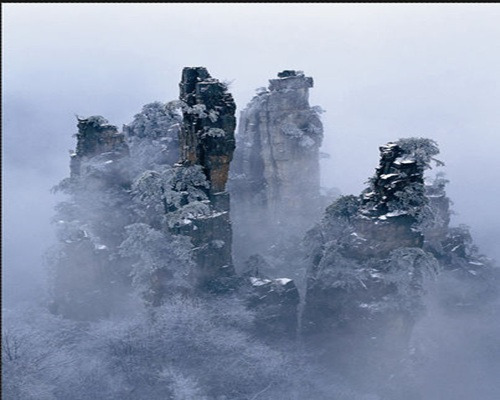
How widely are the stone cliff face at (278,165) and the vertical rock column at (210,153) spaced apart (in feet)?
47.6

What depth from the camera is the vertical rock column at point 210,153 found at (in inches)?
1532

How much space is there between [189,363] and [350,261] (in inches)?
647

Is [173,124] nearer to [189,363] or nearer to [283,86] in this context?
[283,86]

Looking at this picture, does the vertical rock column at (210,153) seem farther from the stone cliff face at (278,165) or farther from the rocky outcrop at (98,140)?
the stone cliff face at (278,165)

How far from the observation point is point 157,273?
40.6 m

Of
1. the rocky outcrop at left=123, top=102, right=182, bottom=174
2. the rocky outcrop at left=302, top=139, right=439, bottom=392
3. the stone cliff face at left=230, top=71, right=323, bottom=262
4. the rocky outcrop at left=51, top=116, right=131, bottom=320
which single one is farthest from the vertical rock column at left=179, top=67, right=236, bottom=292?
the stone cliff face at left=230, top=71, right=323, bottom=262

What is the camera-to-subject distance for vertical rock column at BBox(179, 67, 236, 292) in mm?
38906

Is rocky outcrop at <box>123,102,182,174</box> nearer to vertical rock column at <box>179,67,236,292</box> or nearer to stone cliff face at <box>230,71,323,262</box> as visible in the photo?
stone cliff face at <box>230,71,323,262</box>

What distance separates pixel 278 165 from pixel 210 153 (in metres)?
18.1

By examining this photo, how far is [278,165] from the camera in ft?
184

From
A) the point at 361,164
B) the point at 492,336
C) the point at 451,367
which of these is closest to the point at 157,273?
the point at 451,367

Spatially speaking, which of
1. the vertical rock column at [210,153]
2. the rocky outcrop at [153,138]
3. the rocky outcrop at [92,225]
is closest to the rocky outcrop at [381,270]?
the vertical rock column at [210,153]

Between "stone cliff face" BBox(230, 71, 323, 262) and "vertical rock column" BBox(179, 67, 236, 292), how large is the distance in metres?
14.5

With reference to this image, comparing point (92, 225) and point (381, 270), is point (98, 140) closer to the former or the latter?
point (92, 225)
